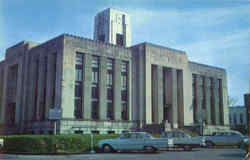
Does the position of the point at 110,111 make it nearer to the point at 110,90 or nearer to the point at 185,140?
the point at 110,90

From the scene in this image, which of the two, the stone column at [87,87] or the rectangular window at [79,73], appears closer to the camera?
the stone column at [87,87]

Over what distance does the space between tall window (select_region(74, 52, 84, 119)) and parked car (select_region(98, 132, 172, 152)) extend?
1783cm

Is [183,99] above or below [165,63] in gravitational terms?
below

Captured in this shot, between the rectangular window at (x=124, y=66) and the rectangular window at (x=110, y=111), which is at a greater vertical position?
the rectangular window at (x=124, y=66)

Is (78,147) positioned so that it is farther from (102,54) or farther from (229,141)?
(102,54)

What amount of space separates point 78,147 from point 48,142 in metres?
2.68

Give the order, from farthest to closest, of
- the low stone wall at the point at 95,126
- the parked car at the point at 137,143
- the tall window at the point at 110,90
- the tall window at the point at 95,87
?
the tall window at the point at 110,90 → the tall window at the point at 95,87 → the low stone wall at the point at 95,126 → the parked car at the point at 137,143

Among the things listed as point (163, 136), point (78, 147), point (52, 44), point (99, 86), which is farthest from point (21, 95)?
point (163, 136)

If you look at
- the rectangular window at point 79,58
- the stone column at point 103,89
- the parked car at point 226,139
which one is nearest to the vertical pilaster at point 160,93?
the stone column at point 103,89

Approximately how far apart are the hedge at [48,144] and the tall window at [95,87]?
1646cm

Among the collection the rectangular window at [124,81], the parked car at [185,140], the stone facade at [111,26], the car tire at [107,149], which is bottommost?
the car tire at [107,149]

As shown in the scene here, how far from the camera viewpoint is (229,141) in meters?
31.7

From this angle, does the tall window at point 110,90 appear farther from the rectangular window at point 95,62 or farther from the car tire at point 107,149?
the car tire at point 107,149

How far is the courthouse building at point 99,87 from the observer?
43.0 m
